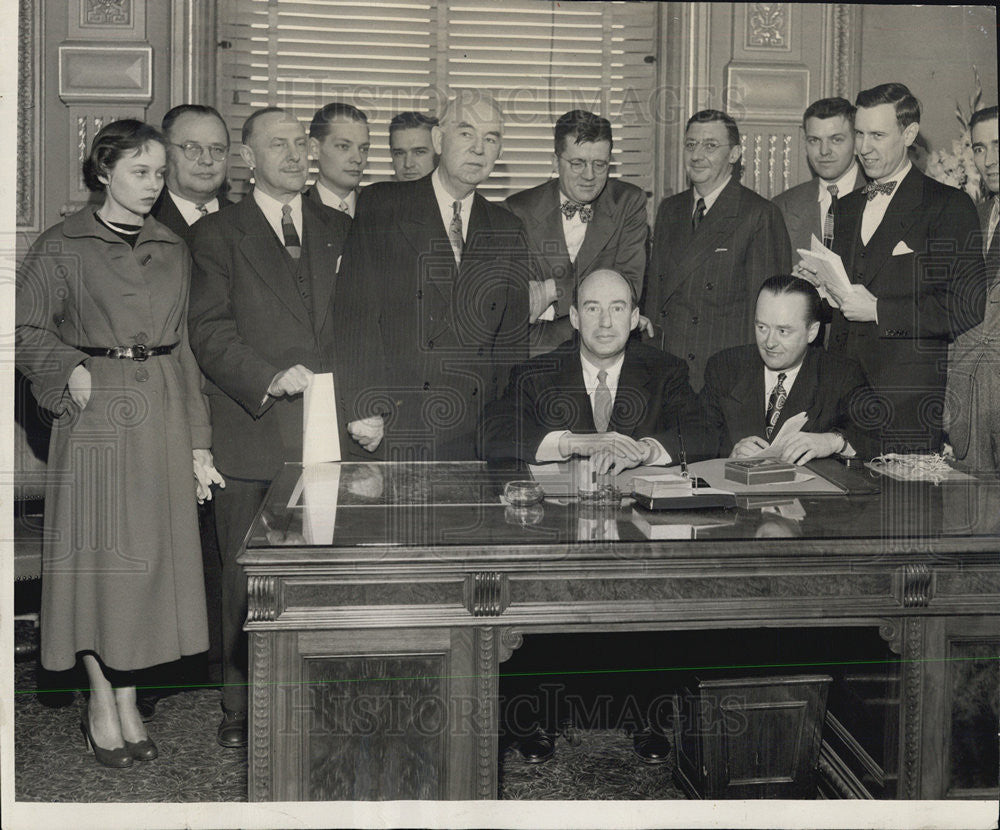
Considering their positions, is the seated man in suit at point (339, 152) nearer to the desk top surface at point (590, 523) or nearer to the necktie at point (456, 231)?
the necktie at point (456, 231)

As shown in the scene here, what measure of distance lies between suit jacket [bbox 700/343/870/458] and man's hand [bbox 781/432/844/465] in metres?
0.05

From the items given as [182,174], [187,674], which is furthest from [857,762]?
[182,174]

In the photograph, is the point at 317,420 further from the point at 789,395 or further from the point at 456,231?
the point at 789,395

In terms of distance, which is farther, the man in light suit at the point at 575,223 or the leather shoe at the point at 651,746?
the man in light suit at the point at 575,223

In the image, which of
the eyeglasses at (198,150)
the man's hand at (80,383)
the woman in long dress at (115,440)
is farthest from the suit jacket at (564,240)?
the man's hand at (80,383)

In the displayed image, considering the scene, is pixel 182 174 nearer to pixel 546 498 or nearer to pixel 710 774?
pixel 546 498

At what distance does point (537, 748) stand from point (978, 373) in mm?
2184

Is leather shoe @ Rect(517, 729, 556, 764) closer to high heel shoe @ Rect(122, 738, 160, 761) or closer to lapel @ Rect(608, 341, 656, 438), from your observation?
lapel @ Rect(608, 341, 656, 438)

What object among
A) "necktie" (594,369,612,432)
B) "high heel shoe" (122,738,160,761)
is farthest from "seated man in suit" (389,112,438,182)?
"high heel shoe" (122,738,160,761)

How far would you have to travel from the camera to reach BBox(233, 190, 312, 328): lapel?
416cm

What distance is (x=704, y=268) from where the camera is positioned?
4375 millimetres

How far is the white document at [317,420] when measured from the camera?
13.9 ft

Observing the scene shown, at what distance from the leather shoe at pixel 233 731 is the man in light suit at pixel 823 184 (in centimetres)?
270

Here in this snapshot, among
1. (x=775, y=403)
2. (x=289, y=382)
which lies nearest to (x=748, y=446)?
(x=775, y=403)
